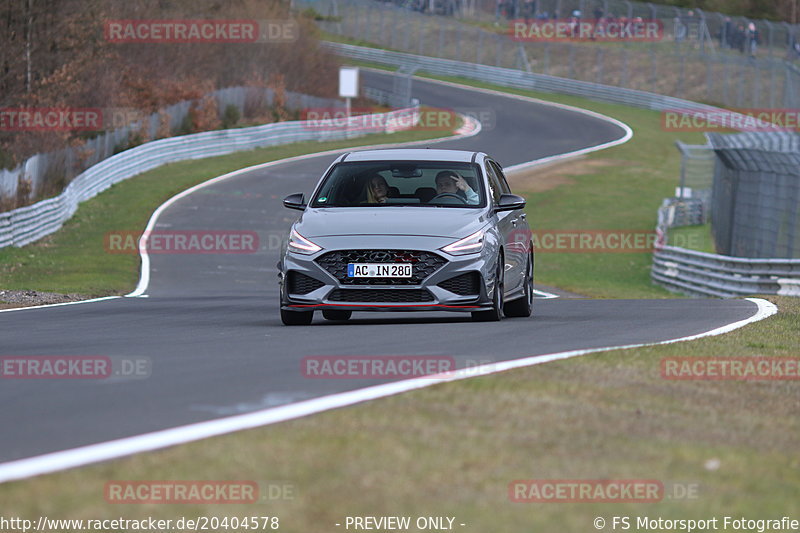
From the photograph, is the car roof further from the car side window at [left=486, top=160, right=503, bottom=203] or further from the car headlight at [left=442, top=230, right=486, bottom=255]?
the car headlight at [left=442, top=230, right=486, bottom=255]

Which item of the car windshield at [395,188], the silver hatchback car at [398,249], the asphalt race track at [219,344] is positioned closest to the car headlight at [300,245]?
the silver hatchback car at [398,249]

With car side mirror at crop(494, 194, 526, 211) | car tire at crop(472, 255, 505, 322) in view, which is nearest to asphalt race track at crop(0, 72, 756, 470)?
car tire at crop(472, 255, 505, 322)

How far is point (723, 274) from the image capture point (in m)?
25.5

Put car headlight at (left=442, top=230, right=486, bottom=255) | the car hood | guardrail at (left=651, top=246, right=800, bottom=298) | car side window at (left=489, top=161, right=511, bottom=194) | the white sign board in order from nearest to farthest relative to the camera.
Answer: car headlight at (left=442, top=230, right=486, bottom=255) → the car hood → car side window at (left=489, top=161, right=511, bottom=194) → guardrail at (left=651, top=246, right=800, bottom=298) → the white sign board

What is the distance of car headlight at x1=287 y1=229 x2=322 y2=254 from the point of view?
1206 cm

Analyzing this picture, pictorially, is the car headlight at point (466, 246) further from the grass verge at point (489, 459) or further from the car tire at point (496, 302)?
the grass verge at point (489, 459)

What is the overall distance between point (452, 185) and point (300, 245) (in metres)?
1.85

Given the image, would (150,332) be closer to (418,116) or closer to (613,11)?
(418,116)

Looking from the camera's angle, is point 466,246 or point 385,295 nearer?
point 385,295

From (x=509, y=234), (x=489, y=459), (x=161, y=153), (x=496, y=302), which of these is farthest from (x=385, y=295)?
(x=161, y=153)

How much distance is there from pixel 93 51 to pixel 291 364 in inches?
1714

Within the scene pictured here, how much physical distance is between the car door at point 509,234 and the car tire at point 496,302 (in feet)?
1.05

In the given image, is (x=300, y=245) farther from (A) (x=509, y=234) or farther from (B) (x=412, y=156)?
(A) (x=509, y=234)

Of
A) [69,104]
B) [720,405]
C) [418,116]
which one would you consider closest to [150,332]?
[720,405]
